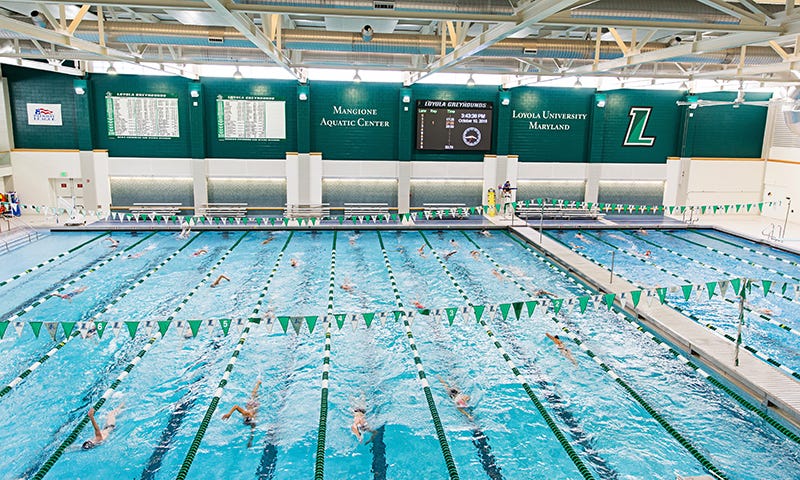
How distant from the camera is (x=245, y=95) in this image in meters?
18.1

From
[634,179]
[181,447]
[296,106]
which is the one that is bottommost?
[181,447]

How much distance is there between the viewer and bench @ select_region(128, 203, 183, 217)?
1822 cm

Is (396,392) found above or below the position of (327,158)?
below

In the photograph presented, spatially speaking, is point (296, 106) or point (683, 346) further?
point (296, 106)

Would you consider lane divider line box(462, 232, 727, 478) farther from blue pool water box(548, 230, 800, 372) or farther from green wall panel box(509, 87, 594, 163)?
green wall panel box(509, 87, 594, 163)

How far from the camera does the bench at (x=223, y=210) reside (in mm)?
18156

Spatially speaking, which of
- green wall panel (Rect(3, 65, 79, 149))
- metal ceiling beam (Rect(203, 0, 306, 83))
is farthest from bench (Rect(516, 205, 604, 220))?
green wall panel (Rect(3, 65, 79, 149))

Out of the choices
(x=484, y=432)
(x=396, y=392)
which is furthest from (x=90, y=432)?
(x=484, y=432)

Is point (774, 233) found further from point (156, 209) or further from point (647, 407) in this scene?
point (156, 209)

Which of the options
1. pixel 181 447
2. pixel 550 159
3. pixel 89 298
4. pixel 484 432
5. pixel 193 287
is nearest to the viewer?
pixel 181 447

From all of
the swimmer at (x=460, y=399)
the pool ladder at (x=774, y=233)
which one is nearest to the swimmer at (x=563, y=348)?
the swimmer at (x=460, y=399)

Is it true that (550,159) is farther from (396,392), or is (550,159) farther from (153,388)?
(153,388)

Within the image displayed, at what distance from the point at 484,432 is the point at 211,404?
130 inches

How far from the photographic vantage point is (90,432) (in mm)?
5949
